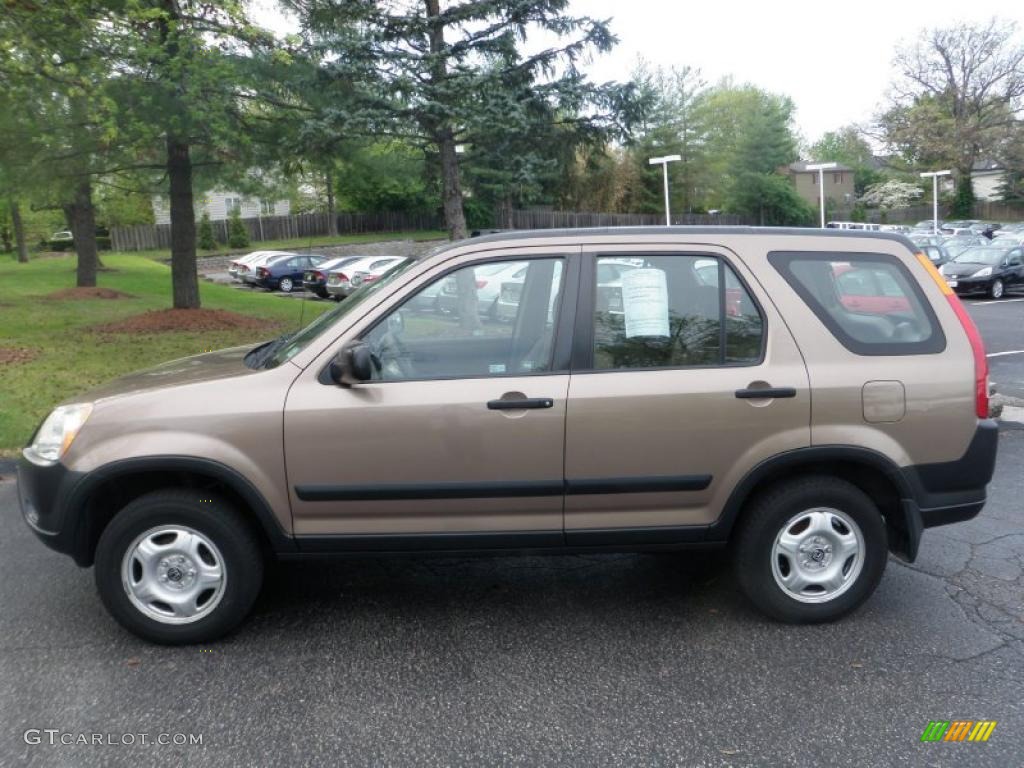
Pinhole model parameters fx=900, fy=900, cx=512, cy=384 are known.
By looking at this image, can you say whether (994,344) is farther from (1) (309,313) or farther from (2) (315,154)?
(1) (309,313)

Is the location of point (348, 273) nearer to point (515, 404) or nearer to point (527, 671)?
point (515, 404)

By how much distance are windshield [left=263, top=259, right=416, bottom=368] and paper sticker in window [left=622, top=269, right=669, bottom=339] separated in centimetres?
A: 102

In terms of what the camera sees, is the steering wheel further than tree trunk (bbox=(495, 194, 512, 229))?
No

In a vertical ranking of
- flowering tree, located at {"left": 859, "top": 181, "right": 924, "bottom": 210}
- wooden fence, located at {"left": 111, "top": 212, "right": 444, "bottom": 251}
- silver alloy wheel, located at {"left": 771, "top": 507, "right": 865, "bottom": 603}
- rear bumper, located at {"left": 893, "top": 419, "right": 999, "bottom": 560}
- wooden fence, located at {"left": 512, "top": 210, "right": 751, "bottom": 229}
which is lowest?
silver alloy wheel, located at {"left": 771, "top": 507, "right": 865, "bottom": 603}

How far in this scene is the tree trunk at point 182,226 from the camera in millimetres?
16266

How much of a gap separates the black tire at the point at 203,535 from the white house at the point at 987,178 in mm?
67593

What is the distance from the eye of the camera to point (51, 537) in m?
4.00

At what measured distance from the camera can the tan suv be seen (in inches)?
155

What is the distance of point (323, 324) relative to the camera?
435cm

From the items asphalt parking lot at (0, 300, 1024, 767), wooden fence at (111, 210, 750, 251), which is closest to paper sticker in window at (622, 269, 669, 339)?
asphalt parking lot at (0, 300, 1024, 767)

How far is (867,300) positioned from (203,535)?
10.7ft

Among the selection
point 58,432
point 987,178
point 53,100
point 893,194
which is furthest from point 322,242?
point 987,178

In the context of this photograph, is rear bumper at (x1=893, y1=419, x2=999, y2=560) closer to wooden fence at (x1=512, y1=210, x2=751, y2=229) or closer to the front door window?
the front door window

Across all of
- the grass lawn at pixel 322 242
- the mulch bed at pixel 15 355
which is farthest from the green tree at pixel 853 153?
the mulch bed at pixel 15 355
